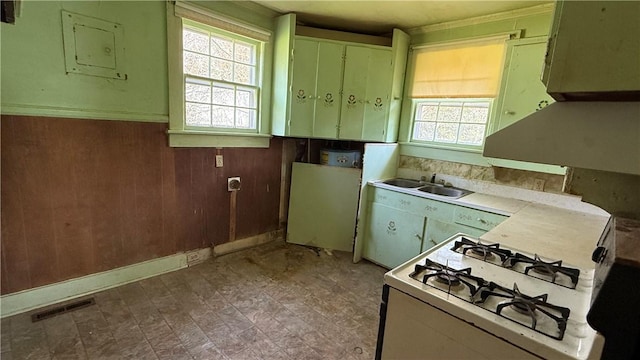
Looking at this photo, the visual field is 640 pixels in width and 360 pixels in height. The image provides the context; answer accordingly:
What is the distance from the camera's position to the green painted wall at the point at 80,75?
1826 mm

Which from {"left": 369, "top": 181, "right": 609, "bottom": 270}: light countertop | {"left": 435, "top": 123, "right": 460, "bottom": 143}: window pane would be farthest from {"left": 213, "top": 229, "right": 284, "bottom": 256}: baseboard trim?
{"left": 435, "top": 123, "right": 460, "bottom": 143}: window pane

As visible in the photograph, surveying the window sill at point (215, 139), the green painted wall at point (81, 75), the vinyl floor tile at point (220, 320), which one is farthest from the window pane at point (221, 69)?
the vinyl floor tile at point (220, 320)

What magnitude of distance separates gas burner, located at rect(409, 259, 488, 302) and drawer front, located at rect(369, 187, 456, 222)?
1.43m

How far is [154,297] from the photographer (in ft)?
7.63

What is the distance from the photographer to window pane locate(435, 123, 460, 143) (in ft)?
10.0

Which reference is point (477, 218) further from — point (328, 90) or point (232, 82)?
point (232, 82)

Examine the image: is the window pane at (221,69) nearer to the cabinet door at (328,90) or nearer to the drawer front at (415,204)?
the cabinet door at (328,90)

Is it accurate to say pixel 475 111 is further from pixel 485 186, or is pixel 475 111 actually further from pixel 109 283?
pixel 109 283

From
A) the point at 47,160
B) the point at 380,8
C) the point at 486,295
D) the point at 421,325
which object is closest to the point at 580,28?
the point at 486,295

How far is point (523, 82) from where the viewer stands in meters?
2.46

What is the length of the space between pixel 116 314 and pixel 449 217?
8.87ft

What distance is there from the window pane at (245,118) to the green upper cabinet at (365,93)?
95cm

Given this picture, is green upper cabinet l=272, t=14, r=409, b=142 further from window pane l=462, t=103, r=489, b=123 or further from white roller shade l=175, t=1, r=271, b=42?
window pane l=462, t=103, r=489, b=123

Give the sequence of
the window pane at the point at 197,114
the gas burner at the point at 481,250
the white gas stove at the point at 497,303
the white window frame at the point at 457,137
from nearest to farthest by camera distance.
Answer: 1. the white gas stove at the point at 497,303
2. the gas burner at the point at 481,250
3. the window pane at the point at 197,114
4. the white window frame at the point at 457,137
